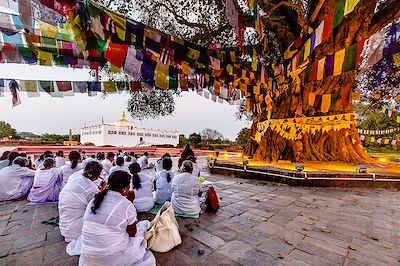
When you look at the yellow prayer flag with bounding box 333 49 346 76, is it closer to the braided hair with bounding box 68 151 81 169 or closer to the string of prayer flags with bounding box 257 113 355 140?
the string of prayer flags with bounding box 257 113 355 140

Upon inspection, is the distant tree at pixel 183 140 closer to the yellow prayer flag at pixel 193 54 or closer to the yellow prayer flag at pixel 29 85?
the yellow prayer flag at pixel 29 85

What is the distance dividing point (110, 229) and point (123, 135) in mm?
41813

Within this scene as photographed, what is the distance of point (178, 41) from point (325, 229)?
24.2 ft

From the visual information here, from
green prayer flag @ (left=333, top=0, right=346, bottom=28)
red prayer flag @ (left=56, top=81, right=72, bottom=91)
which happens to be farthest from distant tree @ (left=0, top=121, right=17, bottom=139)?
green prayer flag @ (left=333, top=0, right=346, bottom=28)

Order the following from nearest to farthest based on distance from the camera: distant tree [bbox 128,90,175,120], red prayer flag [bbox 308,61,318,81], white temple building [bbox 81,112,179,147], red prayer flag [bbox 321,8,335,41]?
red prayer flag [bbox 321,8,335,41] → red prayer flag [bbox 308,61,318,81] → distant tree [bbox 128,90,175,120] → white temple building [bbox 81,112,179,147]

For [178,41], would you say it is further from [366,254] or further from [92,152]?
[92,152]

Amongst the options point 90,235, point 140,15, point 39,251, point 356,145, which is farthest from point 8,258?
point 356,145

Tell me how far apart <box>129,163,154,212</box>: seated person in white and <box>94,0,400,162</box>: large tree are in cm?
741

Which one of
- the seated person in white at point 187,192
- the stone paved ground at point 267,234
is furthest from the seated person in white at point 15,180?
the seated person in white at point 187,192

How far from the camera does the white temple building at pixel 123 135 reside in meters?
39.5

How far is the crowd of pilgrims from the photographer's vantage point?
7.79 feet

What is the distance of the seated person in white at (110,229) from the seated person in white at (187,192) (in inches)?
69.4

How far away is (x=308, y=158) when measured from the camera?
10.2 meters

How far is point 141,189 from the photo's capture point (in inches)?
177
